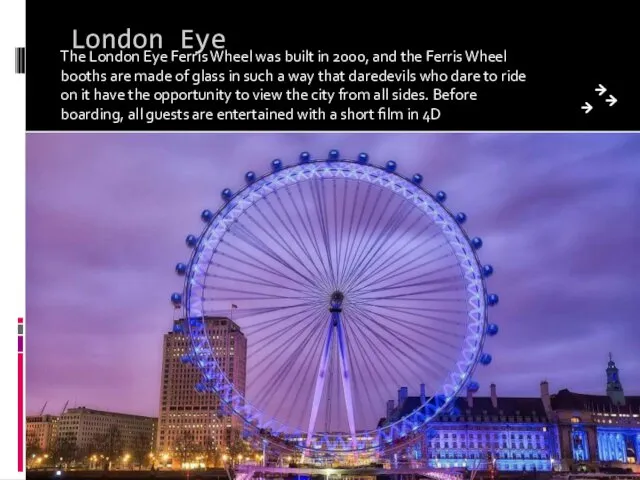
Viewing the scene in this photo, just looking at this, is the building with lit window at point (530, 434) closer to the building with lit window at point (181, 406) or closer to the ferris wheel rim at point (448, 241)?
the building with lit window at point (181, 406)

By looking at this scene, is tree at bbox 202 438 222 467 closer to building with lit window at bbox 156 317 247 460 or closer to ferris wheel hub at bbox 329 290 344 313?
building with lit window at bbox 156 317 247 460

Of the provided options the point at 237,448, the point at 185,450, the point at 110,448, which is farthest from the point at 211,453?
the point at 110,448
